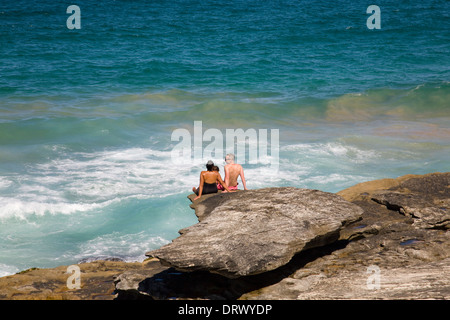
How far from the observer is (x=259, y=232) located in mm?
6391

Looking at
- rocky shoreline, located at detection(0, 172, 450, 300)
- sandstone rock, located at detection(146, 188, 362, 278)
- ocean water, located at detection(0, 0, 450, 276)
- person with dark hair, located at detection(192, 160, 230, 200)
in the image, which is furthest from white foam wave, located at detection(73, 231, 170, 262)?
sandstone rock, located at detection(146, 188, 362, 278)

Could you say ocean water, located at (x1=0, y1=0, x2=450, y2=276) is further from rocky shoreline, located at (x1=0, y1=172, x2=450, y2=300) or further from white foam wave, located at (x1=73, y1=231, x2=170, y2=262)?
rocky shoreline, located at (x1=0, y1=172, x2=450, y2=300)

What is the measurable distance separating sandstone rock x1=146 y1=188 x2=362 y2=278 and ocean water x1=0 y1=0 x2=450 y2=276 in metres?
4.08

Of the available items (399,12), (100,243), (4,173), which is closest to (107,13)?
(399,12)

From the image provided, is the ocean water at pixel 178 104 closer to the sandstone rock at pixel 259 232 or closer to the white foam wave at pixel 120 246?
the white foam wave at pixel 120 246

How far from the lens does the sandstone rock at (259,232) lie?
5.88 metres

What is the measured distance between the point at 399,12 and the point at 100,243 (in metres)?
33.7

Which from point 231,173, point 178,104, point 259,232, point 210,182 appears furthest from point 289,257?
point 178,104

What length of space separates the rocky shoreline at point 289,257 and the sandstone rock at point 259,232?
1 centimetres

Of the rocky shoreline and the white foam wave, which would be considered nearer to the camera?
the rocky shoreline

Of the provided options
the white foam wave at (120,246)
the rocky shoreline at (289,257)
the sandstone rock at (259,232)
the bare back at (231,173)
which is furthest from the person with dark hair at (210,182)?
the sandstone rock at (259,232)

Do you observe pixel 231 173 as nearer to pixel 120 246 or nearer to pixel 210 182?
pixel 210 182

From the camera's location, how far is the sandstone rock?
5.88 meters

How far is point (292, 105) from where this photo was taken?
22266 mm
